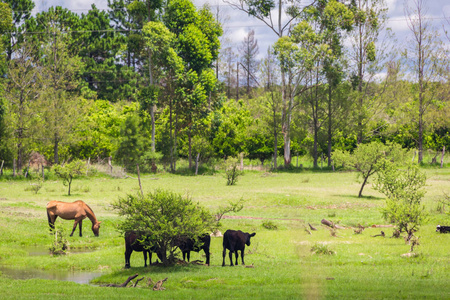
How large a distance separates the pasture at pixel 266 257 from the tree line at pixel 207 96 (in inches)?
730

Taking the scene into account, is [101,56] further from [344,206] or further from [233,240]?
[233,240]

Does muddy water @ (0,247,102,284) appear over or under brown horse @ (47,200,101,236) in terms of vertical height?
under

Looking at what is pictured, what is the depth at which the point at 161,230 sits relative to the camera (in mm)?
15172

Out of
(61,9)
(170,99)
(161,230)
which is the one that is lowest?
(161,230)

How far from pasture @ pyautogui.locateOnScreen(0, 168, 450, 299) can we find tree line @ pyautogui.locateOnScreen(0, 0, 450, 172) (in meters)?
18.5

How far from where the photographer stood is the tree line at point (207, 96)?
54594 millimetres

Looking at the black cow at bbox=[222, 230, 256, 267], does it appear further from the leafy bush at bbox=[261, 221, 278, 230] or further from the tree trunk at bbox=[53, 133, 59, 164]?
the tree trunk at bbox=[53, 133, 59, 164]

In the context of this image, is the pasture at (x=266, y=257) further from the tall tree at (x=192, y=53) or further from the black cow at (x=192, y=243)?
the tall tree at (x=192, y=53)

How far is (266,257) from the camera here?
61.3 ft

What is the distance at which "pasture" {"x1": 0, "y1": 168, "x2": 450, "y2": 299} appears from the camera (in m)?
12.8

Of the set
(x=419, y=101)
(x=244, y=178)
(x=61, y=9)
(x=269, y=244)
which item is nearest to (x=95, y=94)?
(x=61, y=9)

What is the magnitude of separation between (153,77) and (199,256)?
44.1 meters

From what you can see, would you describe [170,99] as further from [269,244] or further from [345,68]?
[269,244]

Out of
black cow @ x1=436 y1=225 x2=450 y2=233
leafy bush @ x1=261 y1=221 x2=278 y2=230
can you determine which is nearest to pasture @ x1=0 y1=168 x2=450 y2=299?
leafy bush @ x1=261 y1=221 x2=278 y2=230
